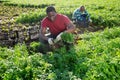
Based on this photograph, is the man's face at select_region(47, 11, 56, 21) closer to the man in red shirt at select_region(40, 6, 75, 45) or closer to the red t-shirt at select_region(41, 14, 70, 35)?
the man in red shirt at select_region(40, 6, 75, 45)

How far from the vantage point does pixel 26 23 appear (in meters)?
17.7

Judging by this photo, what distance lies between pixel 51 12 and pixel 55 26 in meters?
0.78

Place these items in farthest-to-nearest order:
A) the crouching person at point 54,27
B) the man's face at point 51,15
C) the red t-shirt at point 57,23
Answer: the red t-shirt at point 57,23 < the crouching person at point 54,27 < the man's face at point 51,15

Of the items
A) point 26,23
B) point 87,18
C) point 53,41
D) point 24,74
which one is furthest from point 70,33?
point 26,23

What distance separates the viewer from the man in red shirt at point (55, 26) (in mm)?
10150

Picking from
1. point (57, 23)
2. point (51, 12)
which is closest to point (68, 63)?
point (51, 12)

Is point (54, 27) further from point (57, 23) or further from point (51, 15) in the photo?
point (51, 15)

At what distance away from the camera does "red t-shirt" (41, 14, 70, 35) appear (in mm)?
10305

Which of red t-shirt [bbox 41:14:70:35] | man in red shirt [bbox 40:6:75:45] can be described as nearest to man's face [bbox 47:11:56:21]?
man in red shirt [bbox 40:6:75:45]

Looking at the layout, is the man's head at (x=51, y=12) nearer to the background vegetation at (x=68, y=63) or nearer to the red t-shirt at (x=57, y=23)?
the red t-shirt at (x=57, y=23)

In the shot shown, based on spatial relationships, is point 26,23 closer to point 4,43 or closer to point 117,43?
point 4,43

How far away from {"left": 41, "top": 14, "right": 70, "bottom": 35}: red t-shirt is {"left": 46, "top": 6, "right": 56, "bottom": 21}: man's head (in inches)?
7.1

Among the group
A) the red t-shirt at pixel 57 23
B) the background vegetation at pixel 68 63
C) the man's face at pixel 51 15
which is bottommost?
the background vegetation at pixel 68 63

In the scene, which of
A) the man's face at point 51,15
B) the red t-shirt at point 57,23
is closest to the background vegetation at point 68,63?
the red t-shirt at point 57,23
